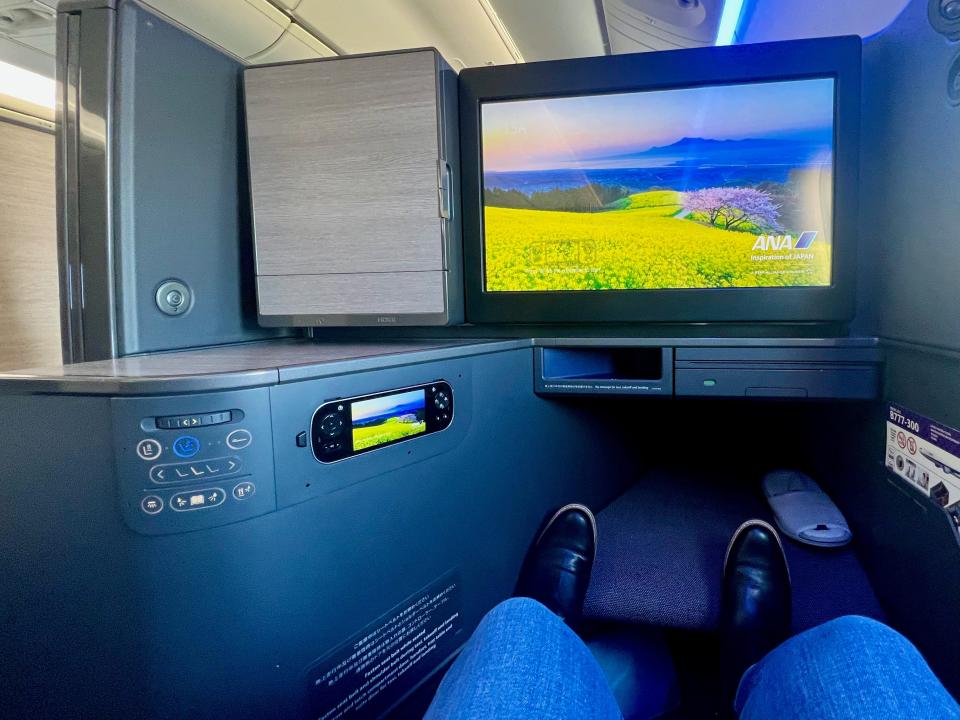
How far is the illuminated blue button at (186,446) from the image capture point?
0.68 metres

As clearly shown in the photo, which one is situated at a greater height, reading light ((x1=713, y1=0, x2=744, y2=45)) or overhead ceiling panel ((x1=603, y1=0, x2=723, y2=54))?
overhead ceiling panel ((x1=603, y1=0, x2=723, y2=54))

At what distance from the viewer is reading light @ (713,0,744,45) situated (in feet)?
7.51

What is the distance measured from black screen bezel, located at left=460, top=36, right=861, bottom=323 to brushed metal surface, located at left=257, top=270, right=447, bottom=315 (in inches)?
6.0

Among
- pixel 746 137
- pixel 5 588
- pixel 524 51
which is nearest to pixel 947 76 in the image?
pixel 746 137

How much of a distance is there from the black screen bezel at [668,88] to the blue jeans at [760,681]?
82 cm

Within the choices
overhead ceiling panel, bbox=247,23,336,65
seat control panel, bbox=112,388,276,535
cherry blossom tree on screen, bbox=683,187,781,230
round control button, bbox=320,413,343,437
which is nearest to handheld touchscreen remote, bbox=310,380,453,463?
round control button, bbox=320,413,343,437

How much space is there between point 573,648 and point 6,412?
2.31 ft

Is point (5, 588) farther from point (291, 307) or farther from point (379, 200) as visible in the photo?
point (379, 200)

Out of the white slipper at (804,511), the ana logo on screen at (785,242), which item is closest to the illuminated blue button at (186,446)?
the ana logo on screen at (785,242)

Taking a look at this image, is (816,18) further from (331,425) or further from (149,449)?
(149,449)

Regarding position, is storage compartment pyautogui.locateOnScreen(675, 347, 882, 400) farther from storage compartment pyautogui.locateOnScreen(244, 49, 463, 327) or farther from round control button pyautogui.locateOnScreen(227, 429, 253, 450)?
round control button pyautogui.locateOnScreen(227, 429, 253, 450)

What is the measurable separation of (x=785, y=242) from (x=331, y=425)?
1026 mm

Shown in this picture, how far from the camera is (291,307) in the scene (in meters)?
1.36

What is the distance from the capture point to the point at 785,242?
1.27m
